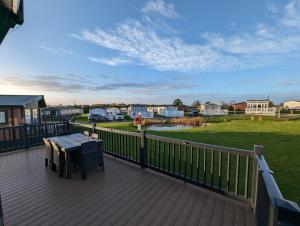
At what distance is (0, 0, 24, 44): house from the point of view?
1.64 meters

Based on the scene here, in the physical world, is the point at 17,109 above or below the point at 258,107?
above

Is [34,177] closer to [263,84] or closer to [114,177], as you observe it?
[114,177]

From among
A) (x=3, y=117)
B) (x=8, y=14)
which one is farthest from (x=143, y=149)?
(x=3, y=117)

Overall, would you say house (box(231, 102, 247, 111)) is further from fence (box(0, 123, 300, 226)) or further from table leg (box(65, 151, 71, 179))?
table leg (box(65, 151, 71, 179))

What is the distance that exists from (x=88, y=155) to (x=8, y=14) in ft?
9.30

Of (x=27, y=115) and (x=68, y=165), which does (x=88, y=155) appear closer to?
(x=68, y=165)

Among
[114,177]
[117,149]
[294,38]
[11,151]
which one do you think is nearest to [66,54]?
[11,151]

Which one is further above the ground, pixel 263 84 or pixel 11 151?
pixel 263 84

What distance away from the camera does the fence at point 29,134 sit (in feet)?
20.6

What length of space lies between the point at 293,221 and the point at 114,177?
11.6 ft

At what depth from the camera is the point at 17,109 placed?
36.4 ft

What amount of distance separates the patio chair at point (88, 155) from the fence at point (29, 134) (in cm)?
355

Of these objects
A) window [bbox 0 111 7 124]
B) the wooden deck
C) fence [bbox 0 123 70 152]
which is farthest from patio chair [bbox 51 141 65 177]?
window [bbox 0 111 7 124]

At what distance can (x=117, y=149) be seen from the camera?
228 inches
